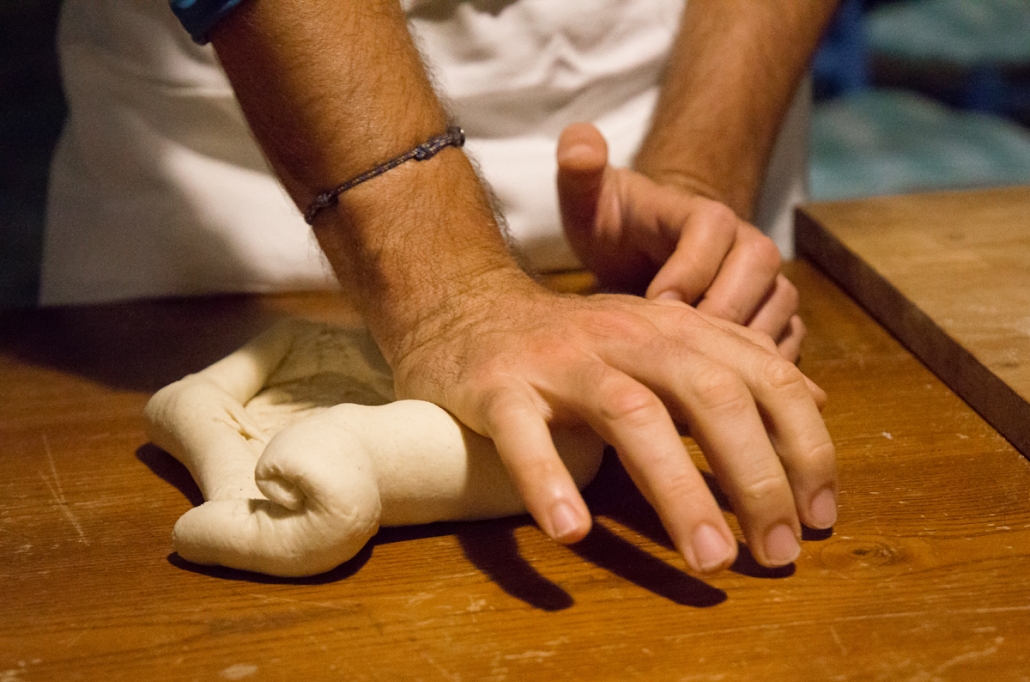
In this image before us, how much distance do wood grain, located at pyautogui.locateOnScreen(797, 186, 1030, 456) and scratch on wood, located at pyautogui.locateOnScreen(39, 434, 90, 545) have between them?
90cm

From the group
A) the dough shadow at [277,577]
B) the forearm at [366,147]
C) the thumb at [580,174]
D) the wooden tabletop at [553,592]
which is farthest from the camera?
the thumb at [580,174]

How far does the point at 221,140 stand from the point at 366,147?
1.85ft

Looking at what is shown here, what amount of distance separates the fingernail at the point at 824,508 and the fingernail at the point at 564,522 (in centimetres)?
20

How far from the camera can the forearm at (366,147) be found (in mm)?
868

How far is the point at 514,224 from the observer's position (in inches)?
55.1

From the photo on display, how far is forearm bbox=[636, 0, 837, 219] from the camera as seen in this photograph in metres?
1.31

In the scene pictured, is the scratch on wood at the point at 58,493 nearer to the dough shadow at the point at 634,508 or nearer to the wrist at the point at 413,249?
the wrist at the point at 413,249

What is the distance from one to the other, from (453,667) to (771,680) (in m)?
0.22

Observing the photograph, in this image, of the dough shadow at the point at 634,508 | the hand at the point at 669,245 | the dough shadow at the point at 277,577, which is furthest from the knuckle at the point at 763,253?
the dough shadow at the point at 277,577

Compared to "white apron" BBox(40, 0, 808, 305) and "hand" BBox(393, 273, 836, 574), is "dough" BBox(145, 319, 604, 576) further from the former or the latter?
"white apron" BBox(40, 0, 808, 305)

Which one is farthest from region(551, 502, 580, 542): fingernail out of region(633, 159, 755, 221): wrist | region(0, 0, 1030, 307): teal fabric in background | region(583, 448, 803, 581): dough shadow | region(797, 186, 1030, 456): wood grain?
region(0, 0, 1030, 307): teal fabric in background

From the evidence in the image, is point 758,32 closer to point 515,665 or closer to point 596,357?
point 596,357

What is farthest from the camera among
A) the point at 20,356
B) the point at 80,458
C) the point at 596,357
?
the point at 20,356

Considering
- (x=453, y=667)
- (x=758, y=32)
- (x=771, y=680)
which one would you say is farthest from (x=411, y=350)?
(x=758, y=32)
